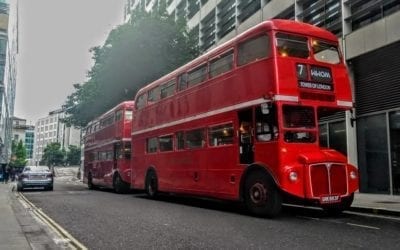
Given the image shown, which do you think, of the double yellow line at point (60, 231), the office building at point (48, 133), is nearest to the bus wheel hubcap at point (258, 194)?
the double yellow line at point (60, 231)

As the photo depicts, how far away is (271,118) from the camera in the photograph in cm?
1106

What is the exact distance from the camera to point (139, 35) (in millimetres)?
28531

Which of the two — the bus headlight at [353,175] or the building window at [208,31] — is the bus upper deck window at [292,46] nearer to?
the bus headlight at [353,175]

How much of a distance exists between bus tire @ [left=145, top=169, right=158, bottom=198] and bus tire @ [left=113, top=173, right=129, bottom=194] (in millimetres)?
4002

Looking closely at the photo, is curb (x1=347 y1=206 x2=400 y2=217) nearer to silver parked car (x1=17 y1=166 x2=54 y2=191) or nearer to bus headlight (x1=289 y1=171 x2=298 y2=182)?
bus headlight (x1=289 y1=171 x2=298 y2=182)

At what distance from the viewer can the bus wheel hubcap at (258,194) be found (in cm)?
1105

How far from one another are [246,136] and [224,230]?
3544 millimetres

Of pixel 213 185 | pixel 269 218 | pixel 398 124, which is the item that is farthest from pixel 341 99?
pixel 398 124

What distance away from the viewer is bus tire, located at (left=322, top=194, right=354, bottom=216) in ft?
36.2

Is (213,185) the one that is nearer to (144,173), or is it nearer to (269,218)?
(269,218)

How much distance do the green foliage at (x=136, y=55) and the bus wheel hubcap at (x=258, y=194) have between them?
18059 millimetres

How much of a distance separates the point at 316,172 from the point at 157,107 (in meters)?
8.40

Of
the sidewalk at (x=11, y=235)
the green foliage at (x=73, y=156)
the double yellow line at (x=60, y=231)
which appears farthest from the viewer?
the green foliage at (x=73, y=156)

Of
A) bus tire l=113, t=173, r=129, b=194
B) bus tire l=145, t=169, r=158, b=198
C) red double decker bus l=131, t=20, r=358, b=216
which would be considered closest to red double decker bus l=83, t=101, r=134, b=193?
bus tire l=113, t=173, r=129, b=194
